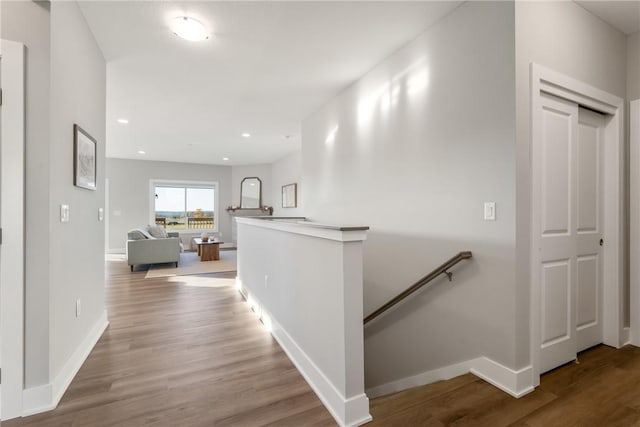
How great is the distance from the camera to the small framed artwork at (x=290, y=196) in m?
7.37

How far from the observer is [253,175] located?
369 inches

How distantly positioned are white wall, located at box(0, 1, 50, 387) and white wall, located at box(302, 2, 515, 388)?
251cm

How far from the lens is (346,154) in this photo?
3.61m

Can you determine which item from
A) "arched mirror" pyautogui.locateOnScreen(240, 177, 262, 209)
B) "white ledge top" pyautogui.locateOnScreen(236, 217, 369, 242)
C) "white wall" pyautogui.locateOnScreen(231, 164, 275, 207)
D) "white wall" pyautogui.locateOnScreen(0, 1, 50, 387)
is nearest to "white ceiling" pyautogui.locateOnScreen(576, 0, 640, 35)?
"white ledge top" pyautogui.locateOnScreen(236, 217, 369, 242)

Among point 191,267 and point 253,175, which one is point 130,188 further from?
point 191,267

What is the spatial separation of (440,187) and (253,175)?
7819 mm

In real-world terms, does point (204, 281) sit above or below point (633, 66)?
below

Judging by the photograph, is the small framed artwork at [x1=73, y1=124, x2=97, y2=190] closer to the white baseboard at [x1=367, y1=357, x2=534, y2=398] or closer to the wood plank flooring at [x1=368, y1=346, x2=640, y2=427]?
the wood plank flooring at [x1=368, y1=346, x2=640, y2=427]

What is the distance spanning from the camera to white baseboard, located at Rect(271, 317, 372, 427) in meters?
1.56

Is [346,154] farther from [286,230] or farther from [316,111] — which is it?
[286,230]

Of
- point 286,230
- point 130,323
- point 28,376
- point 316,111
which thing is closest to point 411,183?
point 286,230

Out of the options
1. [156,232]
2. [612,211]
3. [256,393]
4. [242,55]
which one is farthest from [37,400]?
[156,232]

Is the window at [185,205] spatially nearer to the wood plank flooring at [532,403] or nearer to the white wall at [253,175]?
the white wall at [253,175]

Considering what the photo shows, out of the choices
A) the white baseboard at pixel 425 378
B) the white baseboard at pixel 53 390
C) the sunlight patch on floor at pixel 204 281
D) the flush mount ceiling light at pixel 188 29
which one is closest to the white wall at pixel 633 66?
the white baseboard at pixel 425 378
